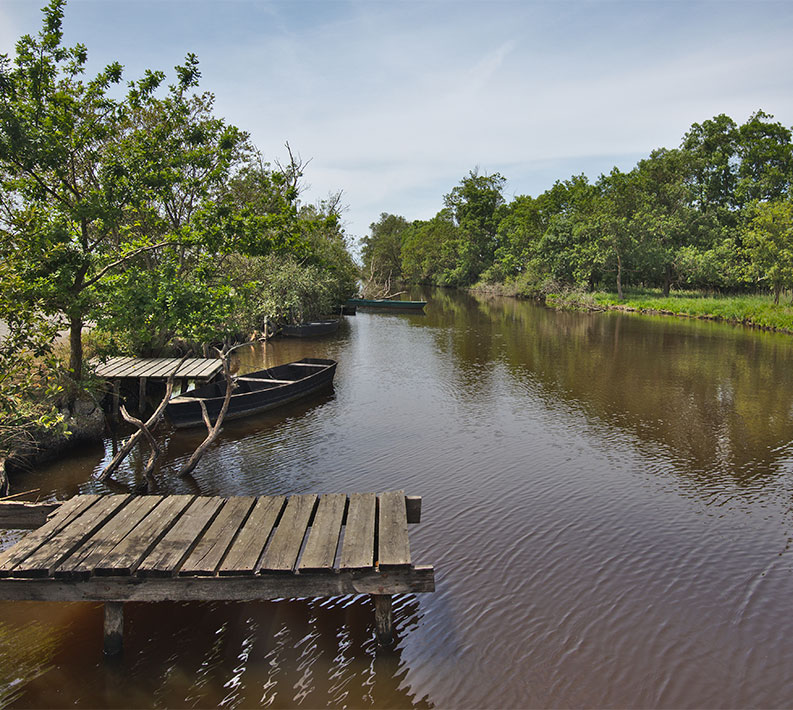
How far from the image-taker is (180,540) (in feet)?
22.1

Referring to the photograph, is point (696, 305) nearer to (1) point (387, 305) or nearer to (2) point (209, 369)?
(1) point (387, 305)

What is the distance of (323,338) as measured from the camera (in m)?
33.9

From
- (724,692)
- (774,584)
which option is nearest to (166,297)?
(724,692)

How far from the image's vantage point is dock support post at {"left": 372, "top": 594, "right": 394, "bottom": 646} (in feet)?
21.7

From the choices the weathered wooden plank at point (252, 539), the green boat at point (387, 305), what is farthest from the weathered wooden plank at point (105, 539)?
the green boat at point (387, 305)

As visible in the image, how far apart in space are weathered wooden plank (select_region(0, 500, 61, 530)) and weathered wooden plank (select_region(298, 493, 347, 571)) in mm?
3795

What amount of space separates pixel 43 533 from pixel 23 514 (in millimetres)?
943

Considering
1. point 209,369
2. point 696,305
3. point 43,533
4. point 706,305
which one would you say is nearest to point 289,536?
point 43,533

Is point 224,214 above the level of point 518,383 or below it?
above

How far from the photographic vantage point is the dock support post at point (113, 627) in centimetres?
644

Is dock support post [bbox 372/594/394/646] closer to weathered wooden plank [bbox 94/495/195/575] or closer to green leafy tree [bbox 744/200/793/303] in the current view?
weathered wooden plank [bbox 94/495/195/575]

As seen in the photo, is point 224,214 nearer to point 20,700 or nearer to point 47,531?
point 47,531

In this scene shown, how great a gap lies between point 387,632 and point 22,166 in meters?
11.5

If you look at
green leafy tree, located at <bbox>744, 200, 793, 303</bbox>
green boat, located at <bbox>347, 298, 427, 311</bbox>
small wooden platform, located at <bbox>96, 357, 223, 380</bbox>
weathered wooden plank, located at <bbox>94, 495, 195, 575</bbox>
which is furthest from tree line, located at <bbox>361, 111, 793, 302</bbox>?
weathered wooden plank, located at <bbox>94, 495, 195, 575</bbox>
